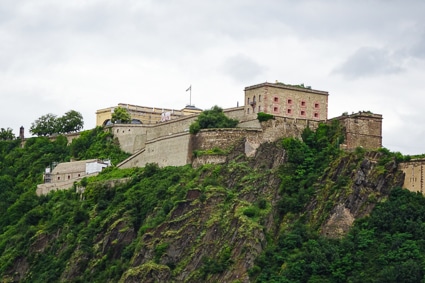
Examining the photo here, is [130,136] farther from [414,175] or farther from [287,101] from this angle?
[414,175]

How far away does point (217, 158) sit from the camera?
115m

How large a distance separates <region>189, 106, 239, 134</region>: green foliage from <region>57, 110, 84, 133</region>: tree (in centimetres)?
3139

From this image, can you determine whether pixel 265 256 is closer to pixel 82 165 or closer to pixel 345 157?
pixel 345 157

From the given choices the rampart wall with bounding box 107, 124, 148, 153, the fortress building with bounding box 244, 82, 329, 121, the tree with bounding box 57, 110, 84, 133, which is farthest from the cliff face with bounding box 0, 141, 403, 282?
the tree with bounding box 57, 110, 84, 133

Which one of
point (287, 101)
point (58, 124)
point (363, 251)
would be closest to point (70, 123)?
point (58, 124)

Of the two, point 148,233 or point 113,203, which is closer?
point 148,233

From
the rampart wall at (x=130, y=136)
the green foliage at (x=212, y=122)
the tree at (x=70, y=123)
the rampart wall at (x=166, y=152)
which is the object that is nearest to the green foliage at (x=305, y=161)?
the green foliage at (x=212, y=122)

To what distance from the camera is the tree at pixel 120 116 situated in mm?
138750

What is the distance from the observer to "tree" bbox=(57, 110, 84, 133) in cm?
14812

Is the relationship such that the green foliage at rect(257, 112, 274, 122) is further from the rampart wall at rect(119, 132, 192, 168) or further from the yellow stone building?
the yellow stone building

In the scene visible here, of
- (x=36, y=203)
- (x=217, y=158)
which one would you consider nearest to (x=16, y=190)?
(x=36, y=203)

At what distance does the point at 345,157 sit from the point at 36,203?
36.2m

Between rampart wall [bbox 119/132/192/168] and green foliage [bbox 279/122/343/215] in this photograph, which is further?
rampart wall [bbox 119/132/192/168]

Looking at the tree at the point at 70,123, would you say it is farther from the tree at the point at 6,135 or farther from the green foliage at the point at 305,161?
the green foliage at the point at 305,161
